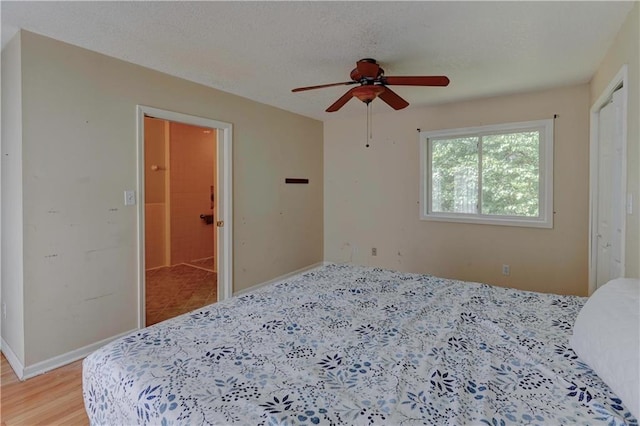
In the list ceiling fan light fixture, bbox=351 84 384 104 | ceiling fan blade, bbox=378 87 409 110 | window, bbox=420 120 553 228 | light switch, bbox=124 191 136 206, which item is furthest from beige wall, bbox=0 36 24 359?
window, bbox=420 120 553 228

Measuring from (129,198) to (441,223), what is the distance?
140 inches

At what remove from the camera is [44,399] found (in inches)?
79.4

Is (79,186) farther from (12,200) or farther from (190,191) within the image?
(190,191)

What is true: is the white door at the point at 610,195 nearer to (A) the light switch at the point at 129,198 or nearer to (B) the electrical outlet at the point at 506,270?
(B) the electrical outlet at the point at 506,270

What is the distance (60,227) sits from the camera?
2.40 metres

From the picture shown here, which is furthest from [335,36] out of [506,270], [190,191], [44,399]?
[190,191]

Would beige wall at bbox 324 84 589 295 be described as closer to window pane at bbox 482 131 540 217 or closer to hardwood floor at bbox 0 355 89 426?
window pane at bbox 482 131 540 217

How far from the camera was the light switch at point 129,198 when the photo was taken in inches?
109

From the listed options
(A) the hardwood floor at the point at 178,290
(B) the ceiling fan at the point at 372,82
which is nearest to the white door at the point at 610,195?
(B) the ceiling fan at the point at 372,82

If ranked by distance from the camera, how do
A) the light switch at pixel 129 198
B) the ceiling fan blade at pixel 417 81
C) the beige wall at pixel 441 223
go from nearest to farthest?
the ceiling fan blade at pixel 417 81
the light switch at pixel 129 198
the beige wall at pixel 441 223

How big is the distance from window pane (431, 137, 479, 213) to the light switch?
3.50 meters

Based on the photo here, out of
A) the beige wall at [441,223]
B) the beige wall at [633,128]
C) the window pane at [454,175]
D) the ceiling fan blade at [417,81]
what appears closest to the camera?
the beige wall at [633,128]

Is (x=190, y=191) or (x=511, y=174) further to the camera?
(x=190, y=191)

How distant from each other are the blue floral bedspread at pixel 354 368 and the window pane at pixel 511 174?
82.3 inches
